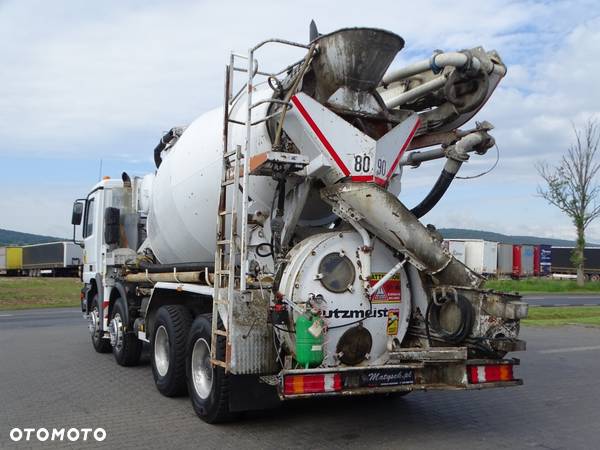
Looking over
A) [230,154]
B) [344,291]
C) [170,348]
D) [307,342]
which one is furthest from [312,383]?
[170,348]

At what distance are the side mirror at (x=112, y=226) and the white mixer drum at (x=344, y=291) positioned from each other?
566 cm

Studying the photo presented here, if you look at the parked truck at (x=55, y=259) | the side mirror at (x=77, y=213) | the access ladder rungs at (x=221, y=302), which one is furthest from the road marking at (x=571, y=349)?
the parked truck at (x=55, y=259)

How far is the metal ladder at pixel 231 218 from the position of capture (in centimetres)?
596

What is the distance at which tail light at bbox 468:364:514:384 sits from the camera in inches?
234

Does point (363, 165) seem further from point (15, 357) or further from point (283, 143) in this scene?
point (15, 357)

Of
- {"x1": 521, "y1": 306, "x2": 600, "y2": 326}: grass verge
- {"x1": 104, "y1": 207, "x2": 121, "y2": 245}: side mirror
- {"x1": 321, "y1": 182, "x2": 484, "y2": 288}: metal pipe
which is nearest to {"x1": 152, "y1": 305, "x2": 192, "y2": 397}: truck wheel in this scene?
{"x1": 321, "y1": 182, "x2": 484, "y2": 288}: metal pipe

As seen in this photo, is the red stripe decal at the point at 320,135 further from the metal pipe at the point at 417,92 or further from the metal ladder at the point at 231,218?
the metal pipe at the point at 417,92

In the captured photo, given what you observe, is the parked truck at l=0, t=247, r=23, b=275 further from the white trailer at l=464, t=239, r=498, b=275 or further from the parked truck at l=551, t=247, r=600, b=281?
the parked truck at l=551, t=247, r=600, b=281

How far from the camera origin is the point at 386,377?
18.7 ft

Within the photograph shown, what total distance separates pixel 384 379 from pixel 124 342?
17.9 ft

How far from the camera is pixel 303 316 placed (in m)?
5.62

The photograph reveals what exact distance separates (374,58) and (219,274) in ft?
8.33

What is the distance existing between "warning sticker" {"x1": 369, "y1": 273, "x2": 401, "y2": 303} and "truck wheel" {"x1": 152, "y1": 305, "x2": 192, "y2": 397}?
2.53 metres

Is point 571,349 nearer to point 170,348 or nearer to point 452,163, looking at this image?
point 452,163
